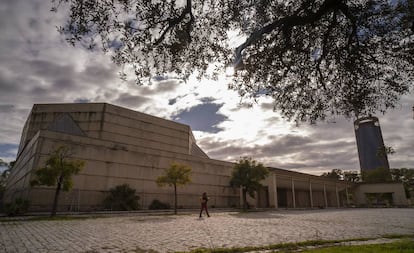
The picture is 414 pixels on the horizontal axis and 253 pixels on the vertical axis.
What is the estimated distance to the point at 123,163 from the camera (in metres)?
32.2

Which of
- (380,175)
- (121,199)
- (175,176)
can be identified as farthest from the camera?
(380,175)

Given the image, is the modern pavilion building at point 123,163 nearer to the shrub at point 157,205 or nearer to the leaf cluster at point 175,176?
the shrub at point 157,205

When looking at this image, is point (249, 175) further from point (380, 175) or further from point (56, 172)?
point (380, 175)

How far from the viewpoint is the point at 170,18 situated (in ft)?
20.9

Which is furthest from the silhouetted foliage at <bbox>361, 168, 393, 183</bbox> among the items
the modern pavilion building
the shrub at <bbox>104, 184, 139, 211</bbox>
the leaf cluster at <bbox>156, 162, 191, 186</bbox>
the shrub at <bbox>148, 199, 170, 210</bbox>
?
the shrub at <bbox>104, 184, 139, 211</bbox>

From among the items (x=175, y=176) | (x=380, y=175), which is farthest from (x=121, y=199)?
(x=380, y=175)

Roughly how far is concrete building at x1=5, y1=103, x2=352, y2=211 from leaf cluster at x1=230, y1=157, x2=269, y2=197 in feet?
23.6

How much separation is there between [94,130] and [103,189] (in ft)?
49.0

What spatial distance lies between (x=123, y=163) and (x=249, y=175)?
15.8 metres

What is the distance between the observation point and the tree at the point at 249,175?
109 ft

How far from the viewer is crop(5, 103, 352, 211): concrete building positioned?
89.0 feet

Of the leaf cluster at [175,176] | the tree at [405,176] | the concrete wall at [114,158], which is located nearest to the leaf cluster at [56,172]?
the concrete wall at [114,158]

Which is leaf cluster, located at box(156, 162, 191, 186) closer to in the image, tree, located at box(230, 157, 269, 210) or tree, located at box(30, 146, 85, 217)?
tree, located at box(30, 146, 85, 217)

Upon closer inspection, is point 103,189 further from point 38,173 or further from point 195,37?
point 195,37
